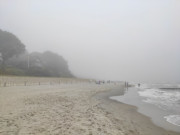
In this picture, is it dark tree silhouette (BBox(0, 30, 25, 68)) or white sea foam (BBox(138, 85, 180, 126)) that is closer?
white sea foam (BBox(138, 85, 180, 126))

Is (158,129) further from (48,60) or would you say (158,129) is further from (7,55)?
(48,60)

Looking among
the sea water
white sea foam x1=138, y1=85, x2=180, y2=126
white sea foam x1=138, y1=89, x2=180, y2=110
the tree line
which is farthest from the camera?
the tree line

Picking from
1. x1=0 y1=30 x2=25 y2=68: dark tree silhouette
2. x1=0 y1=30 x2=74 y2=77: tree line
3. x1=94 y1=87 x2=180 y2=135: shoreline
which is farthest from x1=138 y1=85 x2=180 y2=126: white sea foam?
x1=0 y1=30 x2=25 y2=68: dark tree silhouette

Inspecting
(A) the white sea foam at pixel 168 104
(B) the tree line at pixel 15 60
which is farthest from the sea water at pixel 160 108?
(B) the tree line at pixel 15 60

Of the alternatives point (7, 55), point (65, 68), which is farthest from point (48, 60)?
point (7, 55)

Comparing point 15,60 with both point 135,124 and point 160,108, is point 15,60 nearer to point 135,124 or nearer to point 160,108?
point 160,108

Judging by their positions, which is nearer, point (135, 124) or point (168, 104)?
point (135, 124)

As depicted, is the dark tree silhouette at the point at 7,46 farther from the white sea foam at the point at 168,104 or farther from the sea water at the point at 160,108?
the white sea foam at the point at 168,104

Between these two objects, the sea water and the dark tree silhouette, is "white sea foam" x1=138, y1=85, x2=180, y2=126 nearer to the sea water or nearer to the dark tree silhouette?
the sea water

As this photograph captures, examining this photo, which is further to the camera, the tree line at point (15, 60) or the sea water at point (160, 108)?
the tree line at point (15, 60)

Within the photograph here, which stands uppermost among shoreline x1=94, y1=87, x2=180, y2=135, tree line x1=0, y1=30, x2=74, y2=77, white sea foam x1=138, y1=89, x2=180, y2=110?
tree line x1=0, y1=30, x2=74, y2=77

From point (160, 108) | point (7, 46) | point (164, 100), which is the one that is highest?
point (7, 46)

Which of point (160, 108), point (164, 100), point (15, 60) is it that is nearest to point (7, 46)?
point (15, 60)

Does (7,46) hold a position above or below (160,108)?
above
